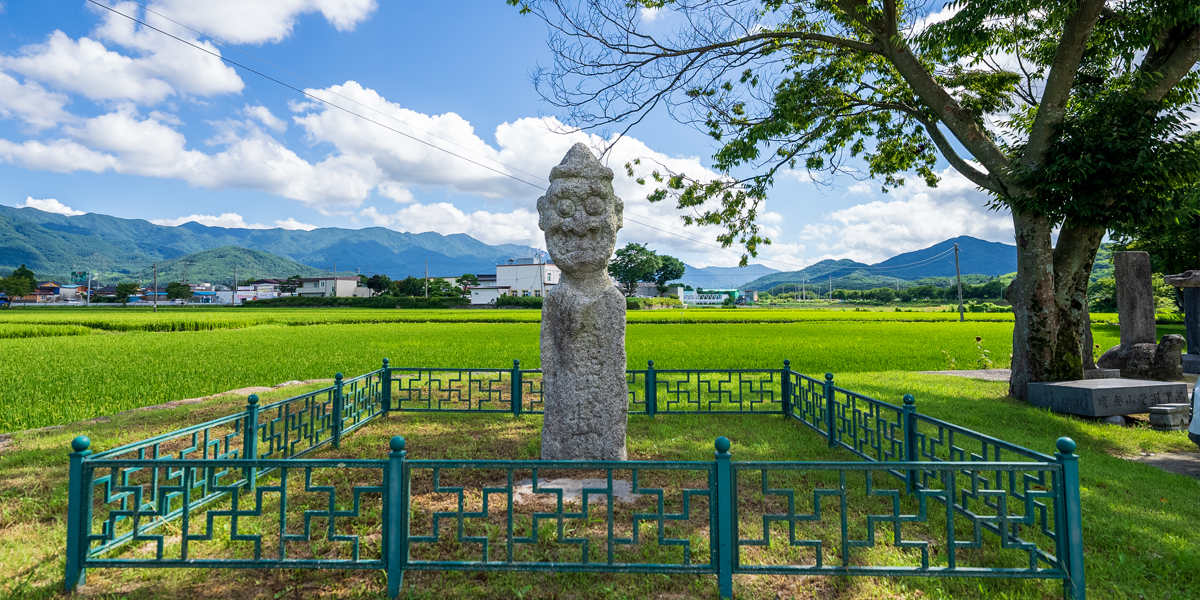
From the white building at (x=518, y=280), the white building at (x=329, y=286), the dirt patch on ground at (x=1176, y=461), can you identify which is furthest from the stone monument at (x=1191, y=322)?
the white building at (x=329, y=286)

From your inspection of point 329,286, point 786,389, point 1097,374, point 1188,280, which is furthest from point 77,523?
point 329,286

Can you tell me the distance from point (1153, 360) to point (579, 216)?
13004mm

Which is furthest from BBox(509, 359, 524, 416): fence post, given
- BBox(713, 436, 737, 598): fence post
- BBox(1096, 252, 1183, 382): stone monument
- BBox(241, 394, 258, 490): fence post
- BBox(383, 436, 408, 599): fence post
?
BBox(1096, 252, 1183, 382): stone monument

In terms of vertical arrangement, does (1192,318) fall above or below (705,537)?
above

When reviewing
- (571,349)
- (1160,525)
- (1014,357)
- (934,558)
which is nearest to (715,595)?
(934,558)

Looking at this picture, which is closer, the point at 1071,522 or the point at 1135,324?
the point at 1071,522

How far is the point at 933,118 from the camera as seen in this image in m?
11.5

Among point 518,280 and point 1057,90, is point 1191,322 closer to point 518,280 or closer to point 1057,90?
point 1057,90

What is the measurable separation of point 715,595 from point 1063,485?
2270 millimetres

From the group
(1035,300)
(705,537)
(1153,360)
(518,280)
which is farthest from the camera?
(518,280)

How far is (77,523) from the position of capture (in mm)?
3438

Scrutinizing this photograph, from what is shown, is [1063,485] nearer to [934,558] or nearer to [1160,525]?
[934,558]

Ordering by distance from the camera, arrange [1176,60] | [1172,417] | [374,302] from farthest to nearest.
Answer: [374,302]
[1176,60]
[1172,417]

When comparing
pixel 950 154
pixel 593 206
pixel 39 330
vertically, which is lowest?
pixel 39 330
